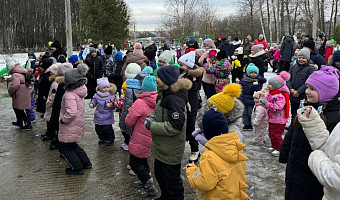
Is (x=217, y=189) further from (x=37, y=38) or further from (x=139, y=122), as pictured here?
(x=37, y=38)

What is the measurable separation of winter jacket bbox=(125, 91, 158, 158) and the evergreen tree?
971 inches

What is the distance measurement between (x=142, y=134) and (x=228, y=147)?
1.71 meters

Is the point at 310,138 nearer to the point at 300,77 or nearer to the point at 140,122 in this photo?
the point at 140,122

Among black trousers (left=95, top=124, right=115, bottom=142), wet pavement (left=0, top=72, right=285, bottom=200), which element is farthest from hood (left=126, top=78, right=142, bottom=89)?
wet pavement (left=0, top=72, right=285, bottom=200)

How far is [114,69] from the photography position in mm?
Answer: 10719

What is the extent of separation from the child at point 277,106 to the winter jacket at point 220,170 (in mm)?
2745

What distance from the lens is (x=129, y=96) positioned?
5035 millimetres

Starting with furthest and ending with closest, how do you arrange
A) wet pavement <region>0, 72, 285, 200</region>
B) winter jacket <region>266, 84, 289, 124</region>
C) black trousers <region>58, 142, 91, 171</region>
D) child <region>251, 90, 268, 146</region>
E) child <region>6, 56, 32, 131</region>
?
child <region>6, 56, 32, 131</region> → child <region>251, 90, 268, 146</region> → winter jacket <region>266, 84, 289, 124</region> → black trousers <region>58, 142, 91, 171</region> → wet pavement <region>0, 72, 285, 200</region>

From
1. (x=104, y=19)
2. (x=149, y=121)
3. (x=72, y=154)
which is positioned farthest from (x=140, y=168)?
(x=104, y=19)

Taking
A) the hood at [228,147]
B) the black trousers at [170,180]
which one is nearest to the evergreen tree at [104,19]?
the black trousers at [170,180]

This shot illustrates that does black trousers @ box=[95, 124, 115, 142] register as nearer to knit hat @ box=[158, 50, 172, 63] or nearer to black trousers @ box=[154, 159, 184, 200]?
knit hat @ box=[158, 50, 172, 63]

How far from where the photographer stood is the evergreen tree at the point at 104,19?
27094mm

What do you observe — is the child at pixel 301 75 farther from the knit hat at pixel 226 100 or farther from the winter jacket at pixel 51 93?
the winter jacket at pixel 51 93

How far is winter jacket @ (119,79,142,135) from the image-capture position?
5.01 m
